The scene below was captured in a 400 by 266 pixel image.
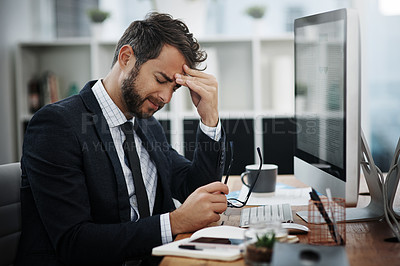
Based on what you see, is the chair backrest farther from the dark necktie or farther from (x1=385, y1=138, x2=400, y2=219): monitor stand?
(x1=385, y1=138, x2=400, y2=219): monitor stand

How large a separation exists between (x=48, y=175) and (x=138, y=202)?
0.32m

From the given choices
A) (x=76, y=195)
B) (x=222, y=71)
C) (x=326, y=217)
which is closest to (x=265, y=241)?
(x=326, y=217)

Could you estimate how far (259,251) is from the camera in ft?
2.92

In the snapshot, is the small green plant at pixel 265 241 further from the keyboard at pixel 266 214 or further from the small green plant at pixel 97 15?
the small green plant at pixel 97 15

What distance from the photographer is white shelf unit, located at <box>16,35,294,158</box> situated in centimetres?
300

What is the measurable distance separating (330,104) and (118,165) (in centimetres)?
63

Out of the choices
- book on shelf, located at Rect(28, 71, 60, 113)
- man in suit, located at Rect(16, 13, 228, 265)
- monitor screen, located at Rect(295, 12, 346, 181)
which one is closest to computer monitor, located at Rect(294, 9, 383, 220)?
monitor screen, located at Rect(295, 12, 346, 181)

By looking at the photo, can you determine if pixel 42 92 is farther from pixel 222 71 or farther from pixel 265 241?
pixel 265 241

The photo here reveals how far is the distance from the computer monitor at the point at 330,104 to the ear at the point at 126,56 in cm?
56

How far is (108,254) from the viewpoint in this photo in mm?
1184

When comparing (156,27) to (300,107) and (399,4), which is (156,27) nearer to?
(300,107)

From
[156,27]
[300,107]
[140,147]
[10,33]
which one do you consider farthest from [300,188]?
[10,33]

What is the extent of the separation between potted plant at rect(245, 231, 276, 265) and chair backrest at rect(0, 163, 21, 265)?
78 cm

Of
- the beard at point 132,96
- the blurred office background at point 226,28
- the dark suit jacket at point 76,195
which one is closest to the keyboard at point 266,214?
the dark suit jacket at point 76,195
